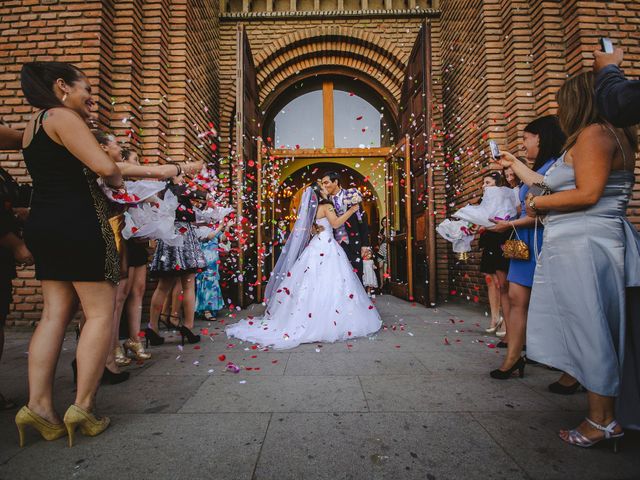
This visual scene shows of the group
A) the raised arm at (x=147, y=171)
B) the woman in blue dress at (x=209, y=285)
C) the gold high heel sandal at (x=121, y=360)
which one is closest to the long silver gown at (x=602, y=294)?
the raised arm at (x=147, y=171)

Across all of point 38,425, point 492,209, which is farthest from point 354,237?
point 38,425

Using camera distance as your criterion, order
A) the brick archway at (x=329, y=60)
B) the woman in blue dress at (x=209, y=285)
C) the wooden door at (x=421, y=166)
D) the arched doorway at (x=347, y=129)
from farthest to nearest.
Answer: the brick archway at (x=329, y=60)
the arched doorway at (x=347, y=129)
the wooden door at (x=421, y=166)
the woman in blue dress at (x=209, y=285)

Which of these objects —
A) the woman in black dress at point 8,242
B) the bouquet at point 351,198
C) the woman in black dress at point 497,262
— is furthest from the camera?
the bouquet at point 351,198

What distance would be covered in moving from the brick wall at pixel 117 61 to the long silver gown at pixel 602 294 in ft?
17.4

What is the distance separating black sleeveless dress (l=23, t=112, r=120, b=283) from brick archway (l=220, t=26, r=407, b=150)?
610 centimetres

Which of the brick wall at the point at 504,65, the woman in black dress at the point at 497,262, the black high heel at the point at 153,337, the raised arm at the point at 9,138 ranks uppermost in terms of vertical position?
the brick wall at the point at 504,65

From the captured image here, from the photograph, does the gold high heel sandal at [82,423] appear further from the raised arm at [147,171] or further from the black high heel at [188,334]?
the black high heel at [188,334]

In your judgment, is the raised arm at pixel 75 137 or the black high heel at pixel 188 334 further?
the black high heel at pixel 188 334

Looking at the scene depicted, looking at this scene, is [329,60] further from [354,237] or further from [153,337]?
[153,337]

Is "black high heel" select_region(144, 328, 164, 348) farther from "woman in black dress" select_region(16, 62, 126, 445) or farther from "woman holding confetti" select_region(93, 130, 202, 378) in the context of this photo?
"woman in black dress" select_region(16, 62, 126, 445)

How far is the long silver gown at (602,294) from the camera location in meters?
1.71

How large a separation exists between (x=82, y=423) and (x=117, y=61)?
508cm

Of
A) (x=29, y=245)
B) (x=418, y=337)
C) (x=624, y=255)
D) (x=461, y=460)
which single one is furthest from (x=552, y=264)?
(x=29, y=245)

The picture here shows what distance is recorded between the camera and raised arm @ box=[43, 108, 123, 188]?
5.90ft
